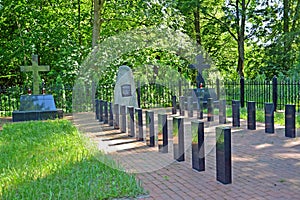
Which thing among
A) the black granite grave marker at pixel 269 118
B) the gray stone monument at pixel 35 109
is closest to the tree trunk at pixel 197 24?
the gray stone monument at pixel 35 109

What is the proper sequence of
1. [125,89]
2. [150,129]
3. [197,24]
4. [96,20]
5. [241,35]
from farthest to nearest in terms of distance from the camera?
[197,24], [241,35], [96,20], [125,89], [150,129]

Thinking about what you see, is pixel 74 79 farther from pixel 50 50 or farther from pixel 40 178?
pixel 40 178

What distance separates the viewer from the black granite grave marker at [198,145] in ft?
17.2

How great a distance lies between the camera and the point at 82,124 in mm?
11234

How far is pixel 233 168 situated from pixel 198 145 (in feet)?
2.33

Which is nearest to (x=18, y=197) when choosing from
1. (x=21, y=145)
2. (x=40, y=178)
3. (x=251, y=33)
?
(x=40, y=178)

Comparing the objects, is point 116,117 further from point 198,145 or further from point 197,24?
point 197,24

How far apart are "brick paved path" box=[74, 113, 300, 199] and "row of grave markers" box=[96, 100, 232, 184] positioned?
16cm

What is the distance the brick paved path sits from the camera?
14.2 ft

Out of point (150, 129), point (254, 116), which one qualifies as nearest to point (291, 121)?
point (254, 116)

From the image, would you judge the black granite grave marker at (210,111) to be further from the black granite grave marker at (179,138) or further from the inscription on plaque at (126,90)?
the black granite grave marker at (179,138)

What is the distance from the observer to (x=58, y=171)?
5312 mm

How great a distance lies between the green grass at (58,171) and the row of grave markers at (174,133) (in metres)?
1.12

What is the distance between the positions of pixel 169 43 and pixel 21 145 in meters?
12.7
